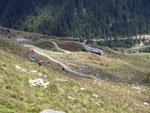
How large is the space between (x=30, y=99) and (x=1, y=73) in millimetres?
7379

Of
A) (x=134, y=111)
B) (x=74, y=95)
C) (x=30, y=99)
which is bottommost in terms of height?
(x=134, y=111)

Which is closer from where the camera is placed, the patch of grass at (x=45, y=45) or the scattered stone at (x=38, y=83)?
the scattered stone at (x=38, y=83)

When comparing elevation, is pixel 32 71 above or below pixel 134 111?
above

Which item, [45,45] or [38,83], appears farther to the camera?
[45,45]

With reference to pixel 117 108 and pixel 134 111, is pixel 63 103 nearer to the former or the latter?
pixel 117 108

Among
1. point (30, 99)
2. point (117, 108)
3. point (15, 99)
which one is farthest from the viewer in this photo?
point (117, 108)

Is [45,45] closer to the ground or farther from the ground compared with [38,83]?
farther from the ground

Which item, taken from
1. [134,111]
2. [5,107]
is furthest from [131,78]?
[5,107]

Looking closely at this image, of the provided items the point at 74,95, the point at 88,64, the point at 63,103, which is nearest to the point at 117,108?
the point at 74,95

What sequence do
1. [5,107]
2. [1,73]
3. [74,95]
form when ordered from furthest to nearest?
[74,95] → [1,73] → [5,107]

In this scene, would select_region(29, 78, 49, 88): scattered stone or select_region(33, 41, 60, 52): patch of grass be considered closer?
select_region(29, 78, 49, 88): scattered stone

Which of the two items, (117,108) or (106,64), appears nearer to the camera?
(117,108)

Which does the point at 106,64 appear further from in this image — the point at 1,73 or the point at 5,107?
the point at 5,107

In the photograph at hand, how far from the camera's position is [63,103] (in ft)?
75.8
